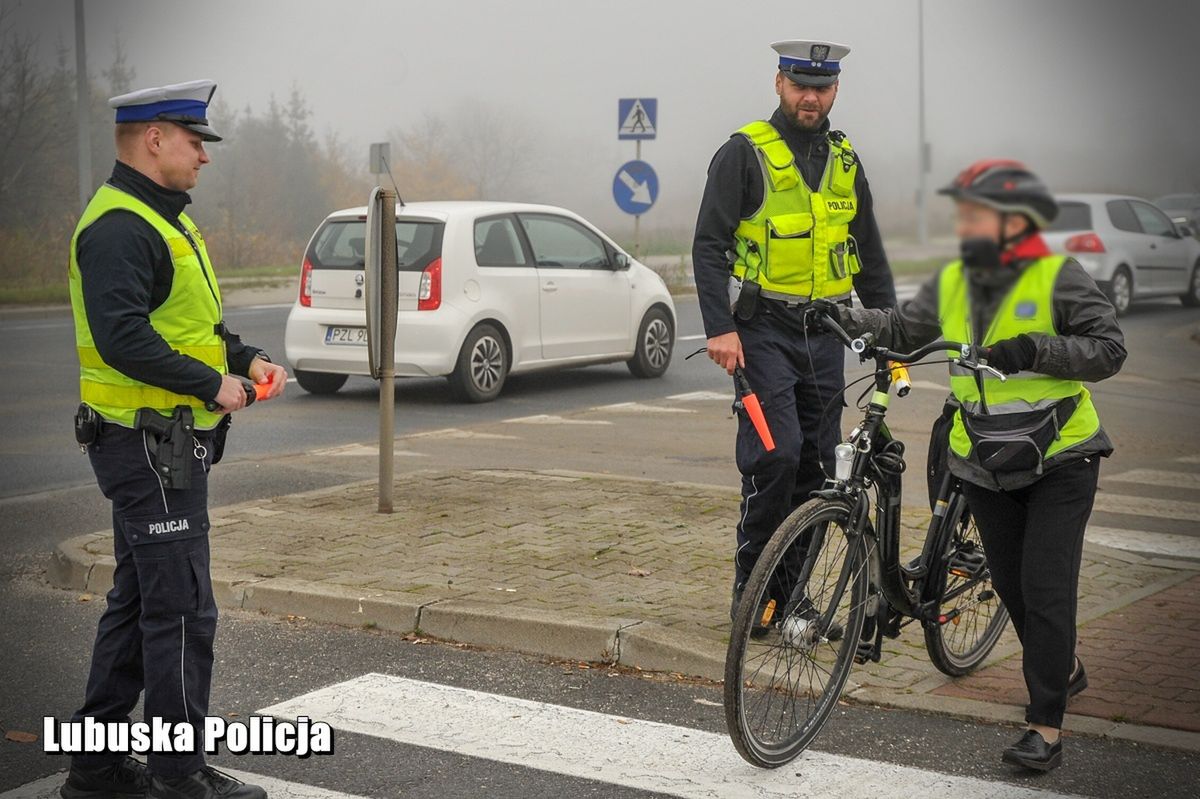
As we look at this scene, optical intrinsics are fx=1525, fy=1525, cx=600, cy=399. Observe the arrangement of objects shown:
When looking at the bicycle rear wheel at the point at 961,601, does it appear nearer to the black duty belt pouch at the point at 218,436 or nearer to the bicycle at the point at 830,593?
the bicycle at the point at 830,593

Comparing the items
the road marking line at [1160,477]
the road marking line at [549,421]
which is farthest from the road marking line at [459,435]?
the road marking line at [1160,477]

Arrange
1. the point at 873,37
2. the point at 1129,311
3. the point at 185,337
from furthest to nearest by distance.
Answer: the point at 185,337 → the point at 1129,311 → the point at 873,37

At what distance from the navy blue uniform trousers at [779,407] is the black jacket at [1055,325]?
1017mm

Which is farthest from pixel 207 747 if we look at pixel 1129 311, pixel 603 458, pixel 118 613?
pixel 603 458

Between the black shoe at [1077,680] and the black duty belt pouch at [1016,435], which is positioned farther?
the black shoe at [1077,680]

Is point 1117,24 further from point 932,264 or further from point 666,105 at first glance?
point 666,105

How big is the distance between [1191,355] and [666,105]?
0.84 m

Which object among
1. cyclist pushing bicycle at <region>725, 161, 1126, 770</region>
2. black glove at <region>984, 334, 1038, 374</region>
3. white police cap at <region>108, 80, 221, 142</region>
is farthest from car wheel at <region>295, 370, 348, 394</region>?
black glove at <region>984, 334, 1038, 374</region>

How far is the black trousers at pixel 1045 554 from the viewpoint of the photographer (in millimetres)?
3805

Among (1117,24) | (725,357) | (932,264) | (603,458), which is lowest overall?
(603,458)

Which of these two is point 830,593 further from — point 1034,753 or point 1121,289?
point 1121,289

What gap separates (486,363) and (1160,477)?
557 centimetres

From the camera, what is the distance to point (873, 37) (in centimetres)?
128

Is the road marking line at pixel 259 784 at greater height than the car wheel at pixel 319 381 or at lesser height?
lesser
